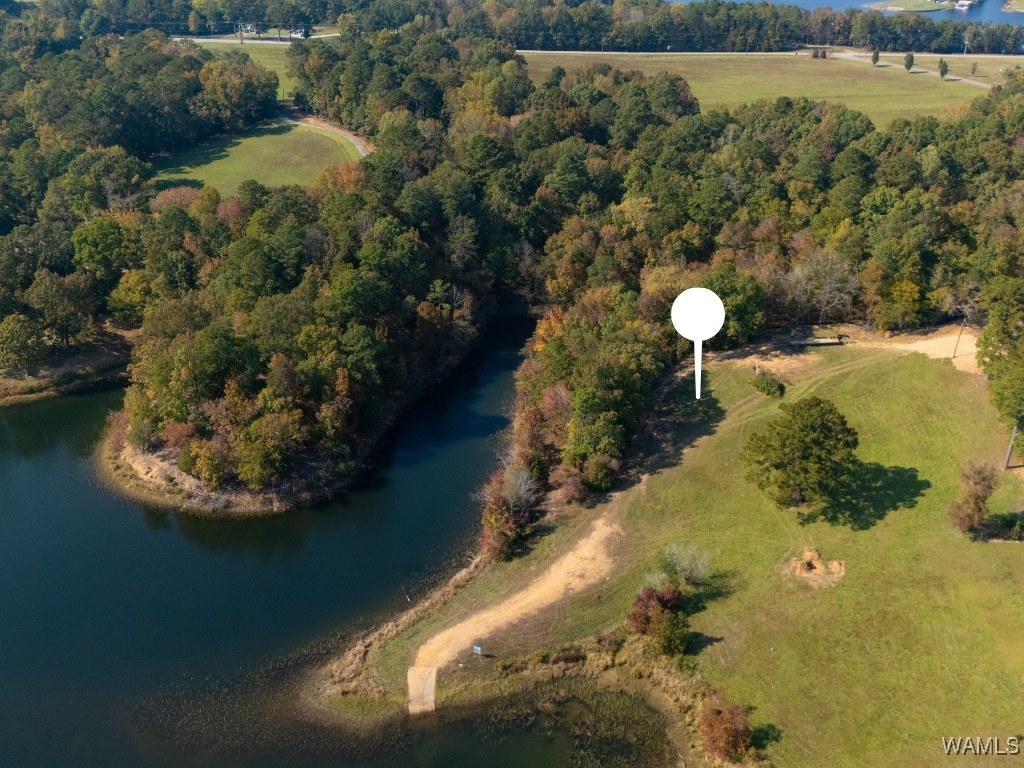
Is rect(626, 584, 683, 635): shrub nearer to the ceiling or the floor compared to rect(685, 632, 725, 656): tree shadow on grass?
nearer to the ceiling

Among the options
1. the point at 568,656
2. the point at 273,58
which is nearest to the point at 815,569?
the point at 568,656

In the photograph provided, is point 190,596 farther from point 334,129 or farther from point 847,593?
point 334,129

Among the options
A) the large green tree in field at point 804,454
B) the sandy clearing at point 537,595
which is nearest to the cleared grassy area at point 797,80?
the large green tree in field at point 804,454

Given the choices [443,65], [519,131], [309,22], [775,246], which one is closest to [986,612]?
[775,246]

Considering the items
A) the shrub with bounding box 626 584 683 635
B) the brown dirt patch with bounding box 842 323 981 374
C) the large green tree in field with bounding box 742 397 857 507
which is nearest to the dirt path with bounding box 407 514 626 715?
the shrub with bounding box 626 584 683 635

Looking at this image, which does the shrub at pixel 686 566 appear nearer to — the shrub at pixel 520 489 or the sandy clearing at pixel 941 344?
the shrub at pixel 520 489

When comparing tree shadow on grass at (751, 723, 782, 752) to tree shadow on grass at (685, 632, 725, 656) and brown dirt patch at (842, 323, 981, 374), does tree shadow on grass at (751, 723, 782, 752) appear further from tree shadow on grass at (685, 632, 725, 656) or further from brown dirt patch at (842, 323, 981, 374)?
brown dirt patch at (842, 323, 981, 374)

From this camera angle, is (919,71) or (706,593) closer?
(706,593)
